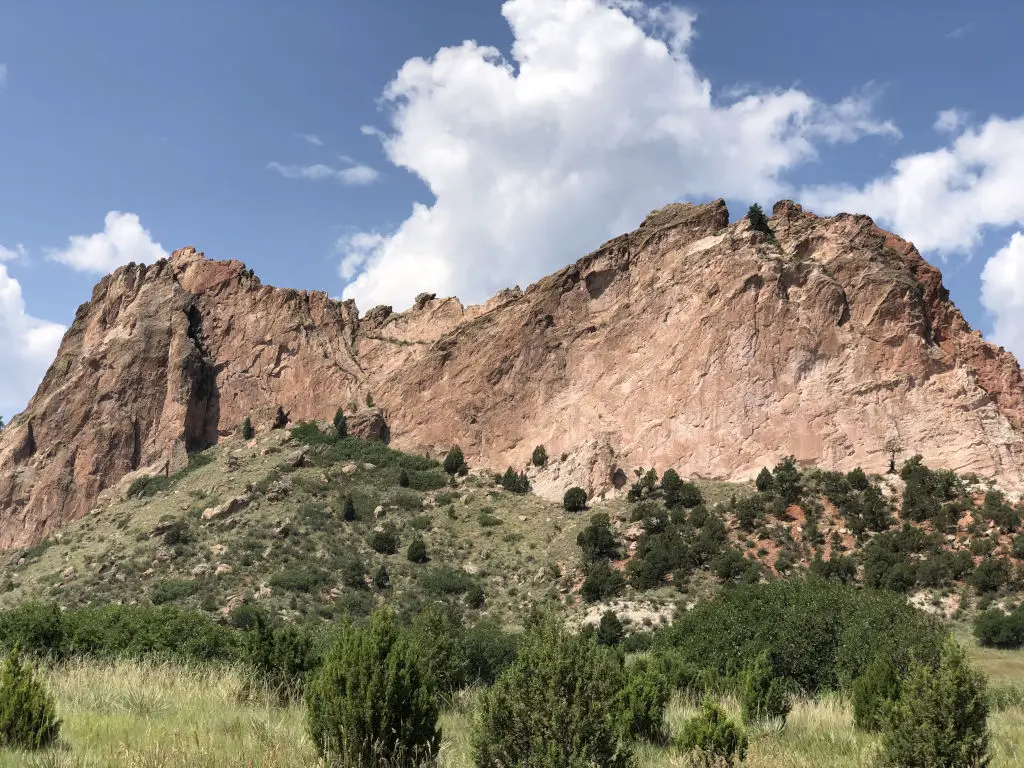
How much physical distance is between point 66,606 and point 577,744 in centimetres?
3761

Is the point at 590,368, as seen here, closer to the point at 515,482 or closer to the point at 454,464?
the point at 515,482

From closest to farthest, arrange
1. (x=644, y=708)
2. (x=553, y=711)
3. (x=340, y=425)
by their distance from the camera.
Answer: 1. (x=553, y=711)
2. (x=644, y=708)
3. (x=340, y=425)

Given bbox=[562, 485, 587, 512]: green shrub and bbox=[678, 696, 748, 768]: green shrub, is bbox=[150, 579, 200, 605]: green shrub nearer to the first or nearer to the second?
bbox=[562, 485, 587, 512]: green shrub

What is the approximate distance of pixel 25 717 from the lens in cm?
684

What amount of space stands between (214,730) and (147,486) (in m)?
54.4

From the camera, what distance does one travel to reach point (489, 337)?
196 ft

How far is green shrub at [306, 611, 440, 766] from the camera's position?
6.43 metres

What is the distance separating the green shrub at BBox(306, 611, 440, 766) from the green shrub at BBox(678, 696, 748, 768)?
293 centimetres

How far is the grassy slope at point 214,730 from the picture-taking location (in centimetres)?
625

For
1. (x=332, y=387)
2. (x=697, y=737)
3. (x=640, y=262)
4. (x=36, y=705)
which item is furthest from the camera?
(x=332, y=387)

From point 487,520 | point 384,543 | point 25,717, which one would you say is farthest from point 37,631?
point 487,520

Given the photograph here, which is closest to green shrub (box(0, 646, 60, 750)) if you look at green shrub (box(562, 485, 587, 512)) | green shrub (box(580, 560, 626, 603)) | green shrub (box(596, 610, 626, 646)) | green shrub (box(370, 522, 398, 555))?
green shrub (box(596, 610, 626, 646))

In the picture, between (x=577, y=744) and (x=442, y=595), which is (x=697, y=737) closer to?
(x=577, y=744)

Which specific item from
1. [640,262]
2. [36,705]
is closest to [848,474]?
[640,262]
